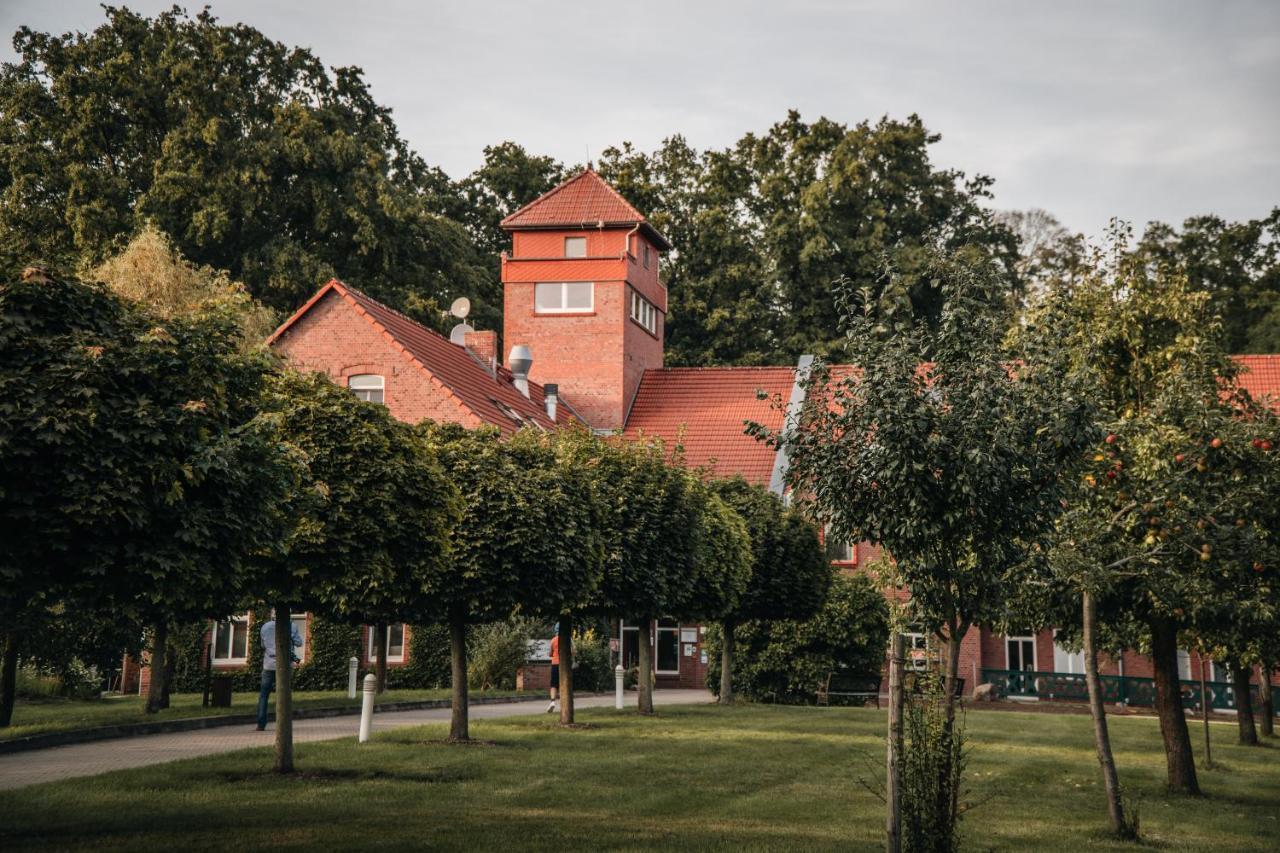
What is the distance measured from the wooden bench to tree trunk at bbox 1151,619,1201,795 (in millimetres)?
19154

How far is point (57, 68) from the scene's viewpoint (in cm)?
4653

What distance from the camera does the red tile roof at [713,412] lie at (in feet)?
157

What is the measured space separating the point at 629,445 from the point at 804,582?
32.7ft

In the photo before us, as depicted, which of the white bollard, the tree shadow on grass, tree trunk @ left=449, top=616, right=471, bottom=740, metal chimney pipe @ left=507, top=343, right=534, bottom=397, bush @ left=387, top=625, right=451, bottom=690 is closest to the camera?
the tree shadow on grass

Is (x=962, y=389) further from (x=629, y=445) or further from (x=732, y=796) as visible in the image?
(x=629, y=445)

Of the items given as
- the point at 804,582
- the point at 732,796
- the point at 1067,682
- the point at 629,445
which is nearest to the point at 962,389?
the point at 732,796

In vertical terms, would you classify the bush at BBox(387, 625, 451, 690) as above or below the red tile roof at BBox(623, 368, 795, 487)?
below

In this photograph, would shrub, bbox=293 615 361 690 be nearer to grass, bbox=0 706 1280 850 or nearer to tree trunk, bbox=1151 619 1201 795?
grass, bbox=0 706 1280 850

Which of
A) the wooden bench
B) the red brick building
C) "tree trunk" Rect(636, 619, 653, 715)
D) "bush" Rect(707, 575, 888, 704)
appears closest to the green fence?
the red brick building

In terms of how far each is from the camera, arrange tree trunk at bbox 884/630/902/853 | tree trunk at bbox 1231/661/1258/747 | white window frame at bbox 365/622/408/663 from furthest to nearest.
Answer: white window frame at bbox 365/622/408/663
tree trunk at bbox 1231/661/1258/747
tree trunk at bbox 884/630/902/853

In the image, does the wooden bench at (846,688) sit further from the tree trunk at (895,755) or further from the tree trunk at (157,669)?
the tree trunk at (895,755)

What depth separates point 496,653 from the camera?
38.8 m

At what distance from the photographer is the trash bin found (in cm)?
2693

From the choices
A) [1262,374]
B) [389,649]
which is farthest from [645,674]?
[1262,374]
